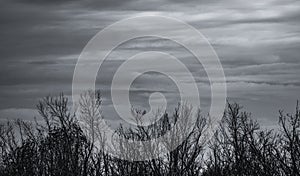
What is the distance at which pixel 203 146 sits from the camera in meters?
52.7

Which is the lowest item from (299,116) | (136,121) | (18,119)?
(299,116)

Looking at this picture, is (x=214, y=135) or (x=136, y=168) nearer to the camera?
(x=136, y=168)

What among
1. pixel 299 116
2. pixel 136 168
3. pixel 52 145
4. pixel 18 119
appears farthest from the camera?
pixel 18 119

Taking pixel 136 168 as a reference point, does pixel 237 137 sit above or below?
above

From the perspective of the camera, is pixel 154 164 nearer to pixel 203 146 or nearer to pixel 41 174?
pixel 203 146

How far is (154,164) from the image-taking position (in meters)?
49.8

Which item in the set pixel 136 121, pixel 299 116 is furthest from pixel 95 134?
pixel 299 116

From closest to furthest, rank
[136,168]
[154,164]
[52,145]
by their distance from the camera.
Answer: [154,164] → [136,168] → [52,145]

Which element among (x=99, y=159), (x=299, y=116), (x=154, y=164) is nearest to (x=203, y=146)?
(x=154, y=164)

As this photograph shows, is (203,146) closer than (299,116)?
No

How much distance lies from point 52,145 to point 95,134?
6562mm

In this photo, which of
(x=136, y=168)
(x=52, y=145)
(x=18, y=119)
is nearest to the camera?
(x=136, y=168)

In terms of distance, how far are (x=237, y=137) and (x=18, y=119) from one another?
74.7ft

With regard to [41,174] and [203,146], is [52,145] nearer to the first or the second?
[41,174]
